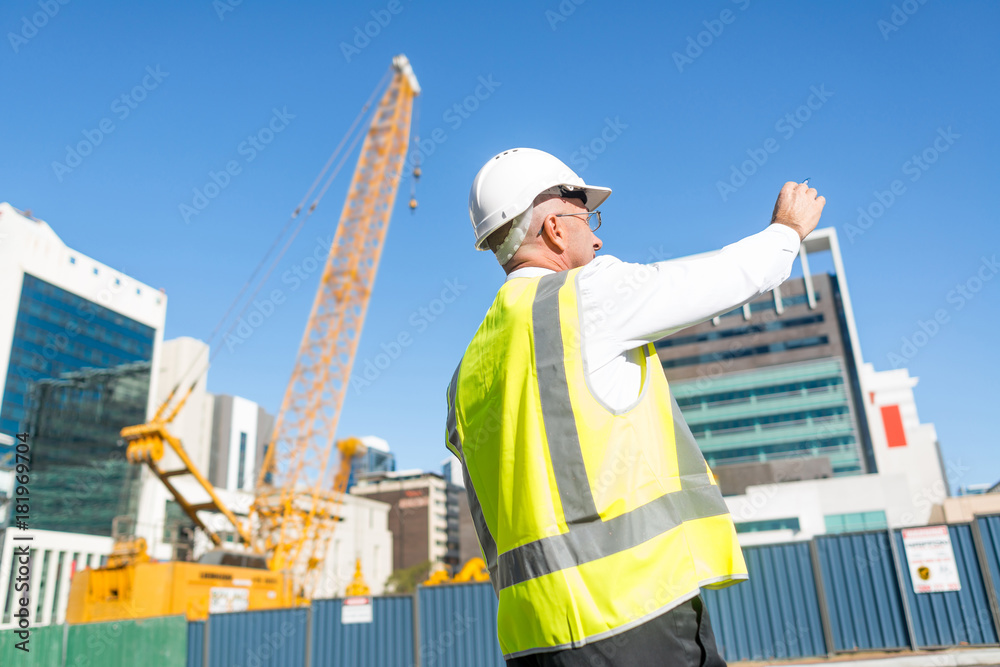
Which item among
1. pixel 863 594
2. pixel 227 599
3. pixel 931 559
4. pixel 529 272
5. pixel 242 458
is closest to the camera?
pixel 529 272

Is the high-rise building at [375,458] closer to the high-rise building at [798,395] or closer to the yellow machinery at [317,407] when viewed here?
the high-rise building at [798,395]

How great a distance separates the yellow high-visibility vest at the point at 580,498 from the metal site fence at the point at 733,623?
13.1 meters

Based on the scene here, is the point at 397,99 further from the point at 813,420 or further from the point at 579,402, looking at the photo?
the point at 813,420

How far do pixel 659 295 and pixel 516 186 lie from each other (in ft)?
1.73

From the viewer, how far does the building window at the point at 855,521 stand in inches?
1983

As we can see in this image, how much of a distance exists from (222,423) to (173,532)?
30468 mm

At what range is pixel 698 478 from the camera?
4.22 ft

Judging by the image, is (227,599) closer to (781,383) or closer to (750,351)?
(781,383)

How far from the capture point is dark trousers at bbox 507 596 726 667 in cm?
114

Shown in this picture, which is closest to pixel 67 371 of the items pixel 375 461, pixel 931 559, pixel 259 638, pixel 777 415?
pixel 259 638

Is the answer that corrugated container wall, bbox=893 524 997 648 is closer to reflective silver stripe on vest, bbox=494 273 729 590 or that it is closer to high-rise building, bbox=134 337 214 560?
reflective silver stripe on vest, bbox=494 273 729 590

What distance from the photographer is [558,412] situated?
4.11 ft

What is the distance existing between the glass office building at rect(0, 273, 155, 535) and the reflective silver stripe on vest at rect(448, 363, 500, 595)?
66.3 meters

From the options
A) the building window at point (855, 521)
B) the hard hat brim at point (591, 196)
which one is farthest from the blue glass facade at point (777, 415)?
the hard hat brim at point (591, 196)
